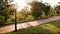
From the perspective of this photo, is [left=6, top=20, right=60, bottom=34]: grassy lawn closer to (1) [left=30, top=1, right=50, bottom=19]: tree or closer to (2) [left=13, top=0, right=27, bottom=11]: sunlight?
(1) [left=30, top=1, right=50, bottom=19]: tree

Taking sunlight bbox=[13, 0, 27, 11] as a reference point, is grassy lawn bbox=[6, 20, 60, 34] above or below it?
below

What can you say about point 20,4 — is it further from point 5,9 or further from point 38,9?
point 38,9

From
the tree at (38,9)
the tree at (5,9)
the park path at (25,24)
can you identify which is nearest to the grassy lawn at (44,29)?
the park path at (25,24)

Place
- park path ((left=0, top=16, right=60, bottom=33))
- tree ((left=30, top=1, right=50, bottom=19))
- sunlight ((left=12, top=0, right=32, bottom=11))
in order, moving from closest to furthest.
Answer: park path ((left=0, top=16, right=60, bottom=33)), sunlight ((left=12, top=0, right=32, bottom=11)), tree ((left=30, top=1, right=50, bottom=19))

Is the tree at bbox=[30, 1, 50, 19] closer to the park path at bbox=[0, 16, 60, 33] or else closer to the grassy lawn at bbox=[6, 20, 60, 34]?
the park path at bbox=[0, 16, 60, 33]

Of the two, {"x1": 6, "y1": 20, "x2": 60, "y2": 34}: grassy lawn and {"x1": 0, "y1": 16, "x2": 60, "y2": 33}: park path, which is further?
{"x1": 6, "y1": 20, "x2": 60, "y2": 34}: grassy lawn

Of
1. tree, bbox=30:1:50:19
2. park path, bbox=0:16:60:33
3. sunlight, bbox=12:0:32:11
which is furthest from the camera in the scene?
tree, bbox=30:1:50:19

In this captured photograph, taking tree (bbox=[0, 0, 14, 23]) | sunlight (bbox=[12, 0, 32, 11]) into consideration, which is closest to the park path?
tree (bbox=[0, 0, 14, 23])

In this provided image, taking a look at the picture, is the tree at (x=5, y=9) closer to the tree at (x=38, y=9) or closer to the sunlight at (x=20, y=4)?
the sunlight at (x=20, y=4)

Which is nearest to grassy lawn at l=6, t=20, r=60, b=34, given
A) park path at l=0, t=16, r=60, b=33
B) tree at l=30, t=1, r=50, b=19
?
park path at l=0, t=16, r=60, b=33

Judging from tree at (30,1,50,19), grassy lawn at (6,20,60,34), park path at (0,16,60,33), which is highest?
tree at (30,1,50,19)

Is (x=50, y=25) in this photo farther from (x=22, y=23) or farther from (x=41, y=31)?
(x=22, y=23)

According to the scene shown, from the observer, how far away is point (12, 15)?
351 centimetres

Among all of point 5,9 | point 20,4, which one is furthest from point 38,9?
point 5,9
